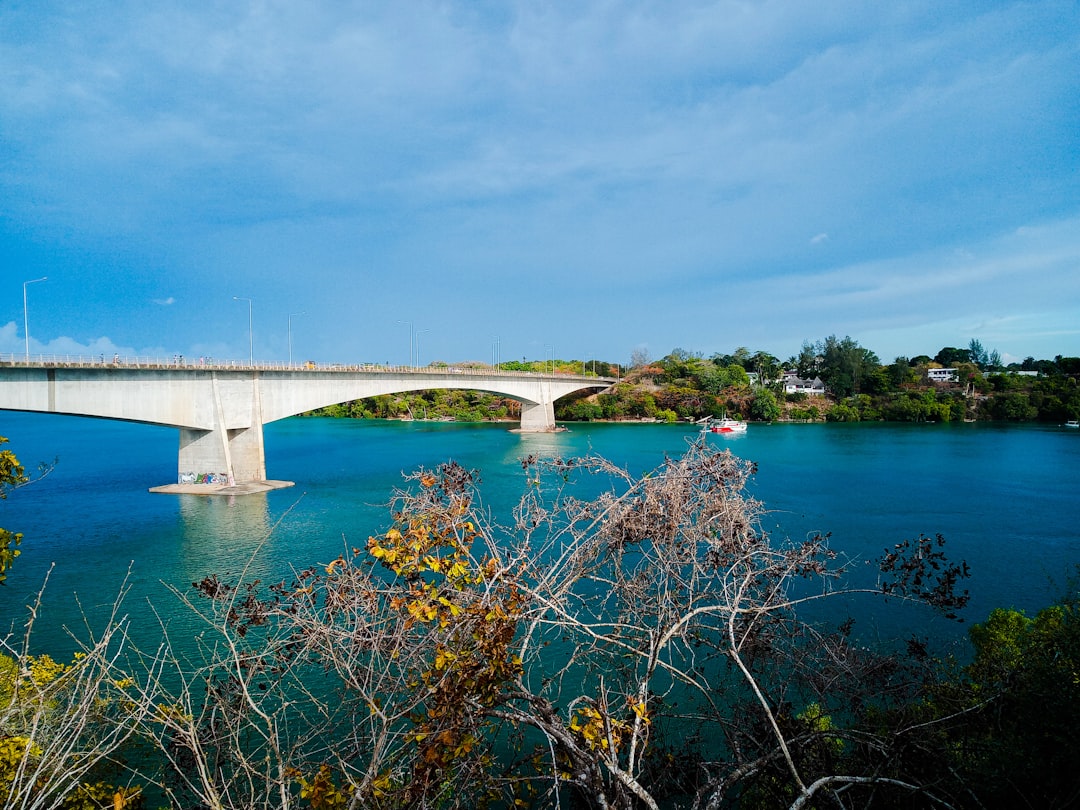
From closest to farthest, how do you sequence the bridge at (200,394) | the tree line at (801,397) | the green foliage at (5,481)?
the green foliage at (5,481) < the bridge at (200,394) < the tree line at (801,397)

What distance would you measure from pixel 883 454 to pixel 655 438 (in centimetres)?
1429

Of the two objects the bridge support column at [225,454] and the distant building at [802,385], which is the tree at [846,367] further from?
the bridge support column at [225,454]

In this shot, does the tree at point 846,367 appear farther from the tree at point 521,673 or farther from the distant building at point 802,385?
the tree at point 521,673

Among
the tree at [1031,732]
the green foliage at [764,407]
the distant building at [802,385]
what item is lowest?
the tree at [1031,732]

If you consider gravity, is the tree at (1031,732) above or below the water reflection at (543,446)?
above

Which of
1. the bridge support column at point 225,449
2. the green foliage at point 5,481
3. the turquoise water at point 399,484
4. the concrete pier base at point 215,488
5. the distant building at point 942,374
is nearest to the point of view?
the green foliage at point 5,481

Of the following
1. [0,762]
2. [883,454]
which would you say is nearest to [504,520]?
[0,762]

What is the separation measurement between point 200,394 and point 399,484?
28.1 feet

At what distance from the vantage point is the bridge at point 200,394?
19656 millimetres

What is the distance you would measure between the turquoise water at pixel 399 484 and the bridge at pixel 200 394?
2499 mm

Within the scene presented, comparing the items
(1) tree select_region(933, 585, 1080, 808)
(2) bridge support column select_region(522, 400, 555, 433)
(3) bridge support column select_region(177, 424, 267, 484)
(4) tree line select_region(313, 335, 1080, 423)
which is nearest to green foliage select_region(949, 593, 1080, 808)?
(1) tree select_region(933, 585, 1080, 808)

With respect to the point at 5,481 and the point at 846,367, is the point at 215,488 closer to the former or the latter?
the point at 5,481

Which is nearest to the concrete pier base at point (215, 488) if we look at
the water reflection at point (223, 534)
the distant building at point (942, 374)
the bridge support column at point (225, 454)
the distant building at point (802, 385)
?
the water reflection at point (223, 534)

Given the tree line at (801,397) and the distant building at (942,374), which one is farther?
the distant building at (942,374)
